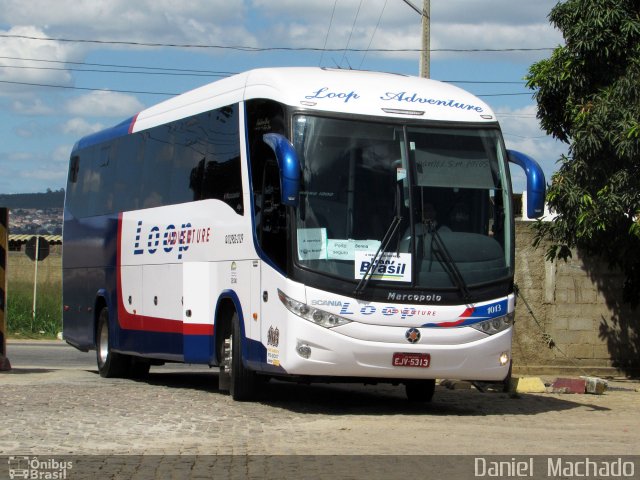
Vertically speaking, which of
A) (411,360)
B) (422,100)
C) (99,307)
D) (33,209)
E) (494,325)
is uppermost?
(33,209)

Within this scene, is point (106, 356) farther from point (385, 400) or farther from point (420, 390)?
point (420, 390)

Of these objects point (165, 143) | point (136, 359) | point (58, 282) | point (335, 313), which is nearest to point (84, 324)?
point (136, 359)

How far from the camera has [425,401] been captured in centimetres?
1537

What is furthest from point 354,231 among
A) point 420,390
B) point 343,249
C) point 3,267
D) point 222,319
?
point 3,267

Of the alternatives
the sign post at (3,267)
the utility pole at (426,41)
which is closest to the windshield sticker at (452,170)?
the sign post at (3,267)

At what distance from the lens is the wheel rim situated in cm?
1955

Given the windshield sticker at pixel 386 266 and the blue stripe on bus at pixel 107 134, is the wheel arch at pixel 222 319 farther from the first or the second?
the blue stripe on bus at pixel 107 134

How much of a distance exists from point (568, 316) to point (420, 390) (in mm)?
6128

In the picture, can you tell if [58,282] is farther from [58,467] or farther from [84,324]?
[58,467]

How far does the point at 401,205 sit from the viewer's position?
13.2 m

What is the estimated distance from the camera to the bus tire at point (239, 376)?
14.4 m

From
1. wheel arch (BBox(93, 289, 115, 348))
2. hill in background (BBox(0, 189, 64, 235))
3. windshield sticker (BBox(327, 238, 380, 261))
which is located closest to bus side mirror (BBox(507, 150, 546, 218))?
windshield sticker (BBox(327, 238, 380, 261))

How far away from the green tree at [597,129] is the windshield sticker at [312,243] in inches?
268

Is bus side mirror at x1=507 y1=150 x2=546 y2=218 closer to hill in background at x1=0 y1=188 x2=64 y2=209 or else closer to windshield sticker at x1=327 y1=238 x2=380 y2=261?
windshield sticker at x1=327 y1=238 x2=380 y2=261
